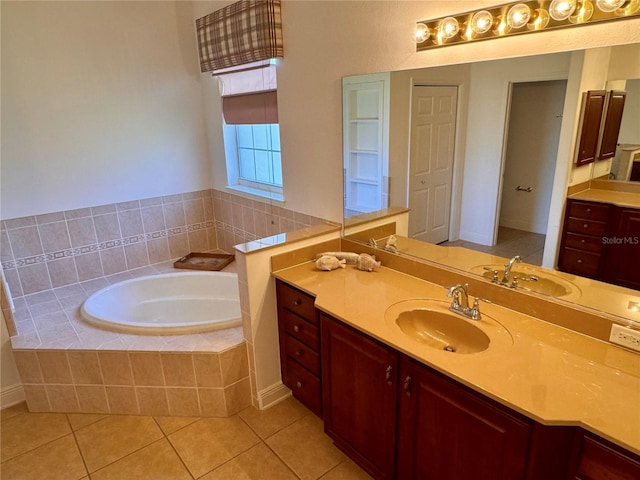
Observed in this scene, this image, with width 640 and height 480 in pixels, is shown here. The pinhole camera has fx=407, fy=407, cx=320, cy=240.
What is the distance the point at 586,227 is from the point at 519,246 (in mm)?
264

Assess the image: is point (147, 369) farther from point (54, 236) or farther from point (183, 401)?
point (54, 236)

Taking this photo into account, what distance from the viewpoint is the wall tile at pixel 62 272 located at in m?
3.10

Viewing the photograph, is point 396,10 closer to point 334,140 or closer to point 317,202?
point 334,140

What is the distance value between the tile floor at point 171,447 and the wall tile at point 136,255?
4.37ft

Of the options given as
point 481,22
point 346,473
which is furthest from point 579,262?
point 346,473

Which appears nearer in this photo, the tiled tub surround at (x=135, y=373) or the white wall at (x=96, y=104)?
the tiled tub surround at (x=135, y=373)

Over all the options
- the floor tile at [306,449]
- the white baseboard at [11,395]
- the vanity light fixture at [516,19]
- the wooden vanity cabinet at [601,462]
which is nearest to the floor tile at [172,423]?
the floor tile at [306,449]

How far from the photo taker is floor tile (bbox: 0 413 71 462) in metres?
2.19

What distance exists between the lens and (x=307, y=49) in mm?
2463

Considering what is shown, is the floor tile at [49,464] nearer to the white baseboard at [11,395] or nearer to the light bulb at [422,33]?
the white baseboard at [11,395]

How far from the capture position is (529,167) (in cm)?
173

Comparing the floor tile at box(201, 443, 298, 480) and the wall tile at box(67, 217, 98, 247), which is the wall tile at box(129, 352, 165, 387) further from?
the wall tile at box(67, 217, 98, 247)

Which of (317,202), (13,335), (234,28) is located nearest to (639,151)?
(317,202)

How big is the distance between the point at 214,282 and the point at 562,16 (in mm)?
2784
